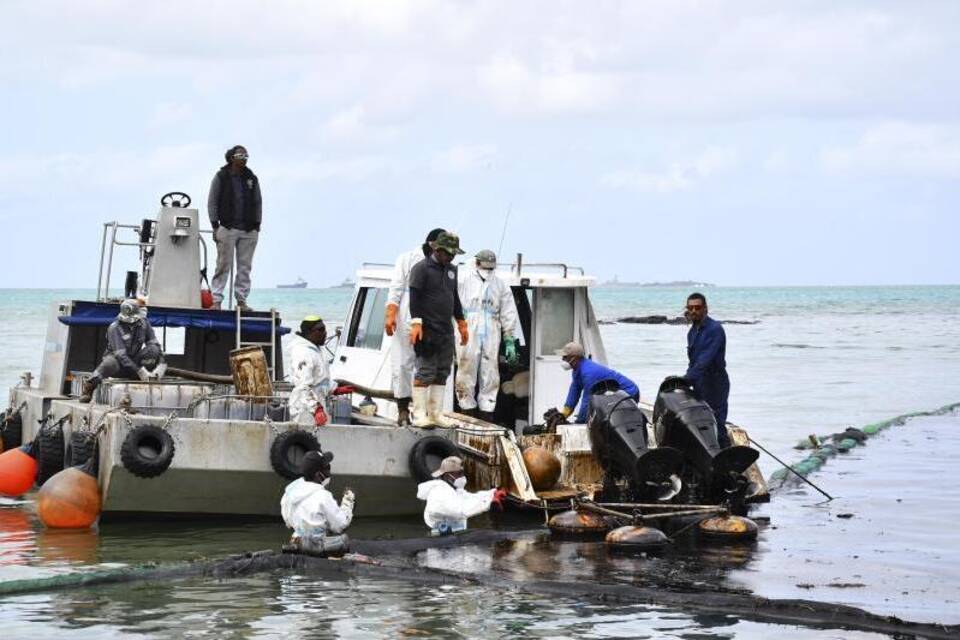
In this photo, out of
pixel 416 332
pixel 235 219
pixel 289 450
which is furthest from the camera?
pixel 235 219

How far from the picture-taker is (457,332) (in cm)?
1720

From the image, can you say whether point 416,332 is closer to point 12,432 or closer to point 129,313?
point 129,313

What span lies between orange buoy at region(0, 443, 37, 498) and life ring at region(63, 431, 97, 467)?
1659 mm

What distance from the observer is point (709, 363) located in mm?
15359

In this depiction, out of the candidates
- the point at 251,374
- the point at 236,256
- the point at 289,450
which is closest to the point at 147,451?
the point at 289,450

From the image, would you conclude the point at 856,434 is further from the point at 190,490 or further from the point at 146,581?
the point at 146,581

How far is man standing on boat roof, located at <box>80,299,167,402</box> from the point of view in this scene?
1670 centimetres

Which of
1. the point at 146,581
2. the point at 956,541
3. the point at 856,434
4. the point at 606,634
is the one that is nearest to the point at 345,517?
the point at 146,581

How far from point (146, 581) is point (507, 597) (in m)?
2.75

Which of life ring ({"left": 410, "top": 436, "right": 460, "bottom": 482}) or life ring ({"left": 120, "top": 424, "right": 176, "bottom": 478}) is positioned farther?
life ring ({"left": 410, "top": 436, "right": 460, "bottom": 482})

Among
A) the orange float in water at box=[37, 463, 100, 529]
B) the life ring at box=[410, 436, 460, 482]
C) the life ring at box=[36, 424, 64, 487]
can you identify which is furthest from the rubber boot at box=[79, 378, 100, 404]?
the life ring at box=[410, 436, 460, 482]

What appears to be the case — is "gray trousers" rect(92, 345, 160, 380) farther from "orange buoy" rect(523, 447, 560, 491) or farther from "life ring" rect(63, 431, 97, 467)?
"orange buoy" rect(523, 447, 560, 491)

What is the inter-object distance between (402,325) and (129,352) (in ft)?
9.41

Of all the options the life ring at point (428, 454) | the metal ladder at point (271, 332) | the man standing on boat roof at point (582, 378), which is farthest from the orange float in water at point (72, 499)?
the man standing on boat roof at point (582, 378)
